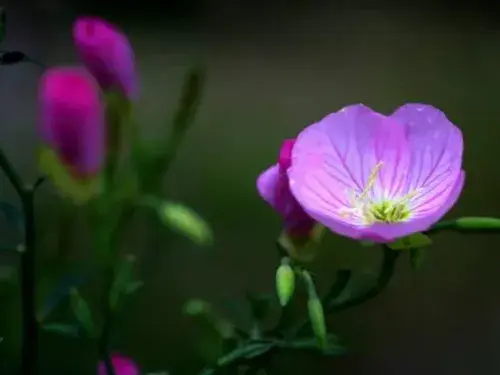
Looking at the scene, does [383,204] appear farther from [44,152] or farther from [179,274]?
[179,274]

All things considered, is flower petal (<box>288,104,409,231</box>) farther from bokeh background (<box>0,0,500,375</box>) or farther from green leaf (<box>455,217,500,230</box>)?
bokeh background (<box>0,0,500,375</box>)

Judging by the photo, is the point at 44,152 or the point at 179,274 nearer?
the point at 44,152

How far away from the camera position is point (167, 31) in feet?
4.40

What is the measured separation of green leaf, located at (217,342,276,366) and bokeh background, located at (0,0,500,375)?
0.57 ft

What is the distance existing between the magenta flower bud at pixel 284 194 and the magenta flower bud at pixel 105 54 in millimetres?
57

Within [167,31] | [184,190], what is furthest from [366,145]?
[167,31]

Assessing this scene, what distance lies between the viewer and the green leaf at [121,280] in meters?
0.35

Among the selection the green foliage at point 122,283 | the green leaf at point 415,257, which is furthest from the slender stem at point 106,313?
the green leaf at point 415,257

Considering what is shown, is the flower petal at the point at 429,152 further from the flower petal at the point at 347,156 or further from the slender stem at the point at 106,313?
the slender stem at the point at 106,313

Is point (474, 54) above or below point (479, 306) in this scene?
above

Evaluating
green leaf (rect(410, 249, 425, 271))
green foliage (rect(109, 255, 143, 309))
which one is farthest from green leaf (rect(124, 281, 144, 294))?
green leaf (rect(410, 249, 425, 271))

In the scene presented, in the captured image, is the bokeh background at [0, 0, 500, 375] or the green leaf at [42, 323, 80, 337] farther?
the bokeh background at [0, 0, 500, 375]

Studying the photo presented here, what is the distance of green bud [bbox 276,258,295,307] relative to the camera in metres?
0.34

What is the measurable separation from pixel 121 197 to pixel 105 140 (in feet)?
0.07
